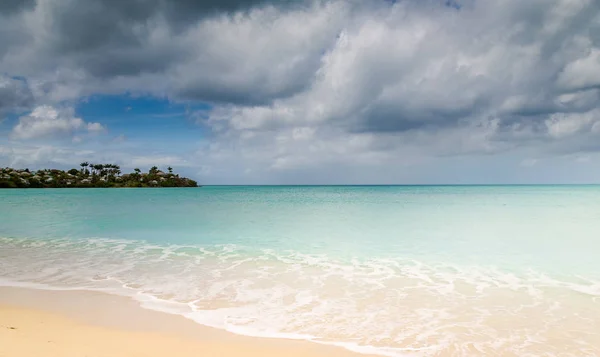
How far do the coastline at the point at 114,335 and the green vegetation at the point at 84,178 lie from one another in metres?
134

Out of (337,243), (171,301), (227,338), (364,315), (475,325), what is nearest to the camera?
(227,338)

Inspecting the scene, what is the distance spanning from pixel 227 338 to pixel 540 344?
15.1 ft

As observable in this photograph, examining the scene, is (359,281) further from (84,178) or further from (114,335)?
(84,178)

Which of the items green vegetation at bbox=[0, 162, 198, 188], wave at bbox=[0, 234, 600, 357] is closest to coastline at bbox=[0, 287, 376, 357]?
wave at bbox=[0, 234, 600, 357]

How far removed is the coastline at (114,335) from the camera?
4.56 metres

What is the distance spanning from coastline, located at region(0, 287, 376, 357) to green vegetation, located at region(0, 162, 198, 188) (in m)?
134

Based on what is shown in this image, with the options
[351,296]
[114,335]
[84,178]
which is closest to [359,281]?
[351,296]

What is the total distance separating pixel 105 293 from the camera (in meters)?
7.45

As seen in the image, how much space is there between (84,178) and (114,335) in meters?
144

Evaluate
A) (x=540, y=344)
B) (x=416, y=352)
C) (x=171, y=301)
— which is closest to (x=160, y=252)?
(x=171, y=301)

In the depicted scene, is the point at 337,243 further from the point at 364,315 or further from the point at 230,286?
the point at 364,315

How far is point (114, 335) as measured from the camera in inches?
202

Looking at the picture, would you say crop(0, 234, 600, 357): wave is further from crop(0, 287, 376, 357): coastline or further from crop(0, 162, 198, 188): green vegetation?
crop(0, 162, 198, 188): green vegetation

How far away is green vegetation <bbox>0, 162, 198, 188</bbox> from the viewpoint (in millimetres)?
112000
